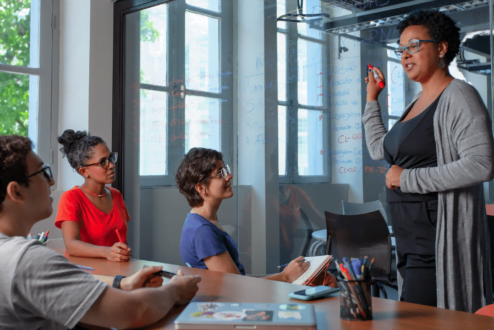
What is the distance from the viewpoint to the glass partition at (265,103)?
8.66 ft

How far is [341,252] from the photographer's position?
2713 mm

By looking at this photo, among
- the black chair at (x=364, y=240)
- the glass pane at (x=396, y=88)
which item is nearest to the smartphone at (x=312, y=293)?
the black chair at (x=364, y=240)

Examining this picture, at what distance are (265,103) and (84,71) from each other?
5.07 ft

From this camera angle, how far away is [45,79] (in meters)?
3.77

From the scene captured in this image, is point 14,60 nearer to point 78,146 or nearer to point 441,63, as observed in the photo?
point 78,146

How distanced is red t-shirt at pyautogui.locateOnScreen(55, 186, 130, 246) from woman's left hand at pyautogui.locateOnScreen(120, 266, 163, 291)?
1.07 m

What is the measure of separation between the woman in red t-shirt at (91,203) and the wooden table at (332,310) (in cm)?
93

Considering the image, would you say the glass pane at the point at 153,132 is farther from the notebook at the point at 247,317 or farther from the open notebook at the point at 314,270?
the notebook at the point at 247,317

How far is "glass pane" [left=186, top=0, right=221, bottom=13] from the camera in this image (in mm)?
3529

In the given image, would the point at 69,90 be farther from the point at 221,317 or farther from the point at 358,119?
the point at 221,317

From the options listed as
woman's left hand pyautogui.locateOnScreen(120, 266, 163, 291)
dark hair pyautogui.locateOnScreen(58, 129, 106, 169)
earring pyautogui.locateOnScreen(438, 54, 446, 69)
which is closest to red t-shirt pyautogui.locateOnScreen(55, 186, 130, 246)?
dark hair pyautogui.locateOnScreen(58, 129, 106, 169)

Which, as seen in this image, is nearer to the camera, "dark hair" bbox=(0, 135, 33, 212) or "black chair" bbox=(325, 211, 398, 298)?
"dark hair" bbox=(0, 135, 33, 212)

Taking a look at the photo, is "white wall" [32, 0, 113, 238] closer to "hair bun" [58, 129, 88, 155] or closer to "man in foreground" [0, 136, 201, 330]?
"hair bun" [58, 129, 88, 155]

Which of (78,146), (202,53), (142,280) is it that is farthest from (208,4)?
(142,280)
